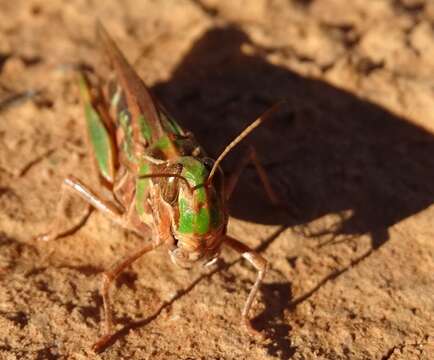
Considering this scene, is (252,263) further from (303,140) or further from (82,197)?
(303,140)

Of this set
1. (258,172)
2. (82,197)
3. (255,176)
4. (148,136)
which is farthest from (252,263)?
(82,197)

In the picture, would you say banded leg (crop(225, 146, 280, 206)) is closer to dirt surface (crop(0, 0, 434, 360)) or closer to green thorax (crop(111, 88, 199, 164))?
dirt surface (crop(0, 0, 434, 360))

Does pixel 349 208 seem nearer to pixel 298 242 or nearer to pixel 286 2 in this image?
pixel 298 242

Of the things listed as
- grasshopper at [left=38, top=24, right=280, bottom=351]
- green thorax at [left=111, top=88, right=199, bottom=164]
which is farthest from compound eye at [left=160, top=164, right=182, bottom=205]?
green thorax at [left=111, top=88, right=199, bottom=164]

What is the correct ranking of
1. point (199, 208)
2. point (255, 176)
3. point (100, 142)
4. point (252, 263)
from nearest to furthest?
point (199, 208), point (252, 263), point (100, 142), point (255, 176)

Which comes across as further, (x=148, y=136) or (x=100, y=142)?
(x=100, y=142)

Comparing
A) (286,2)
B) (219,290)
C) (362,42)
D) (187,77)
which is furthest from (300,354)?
(286,2)
